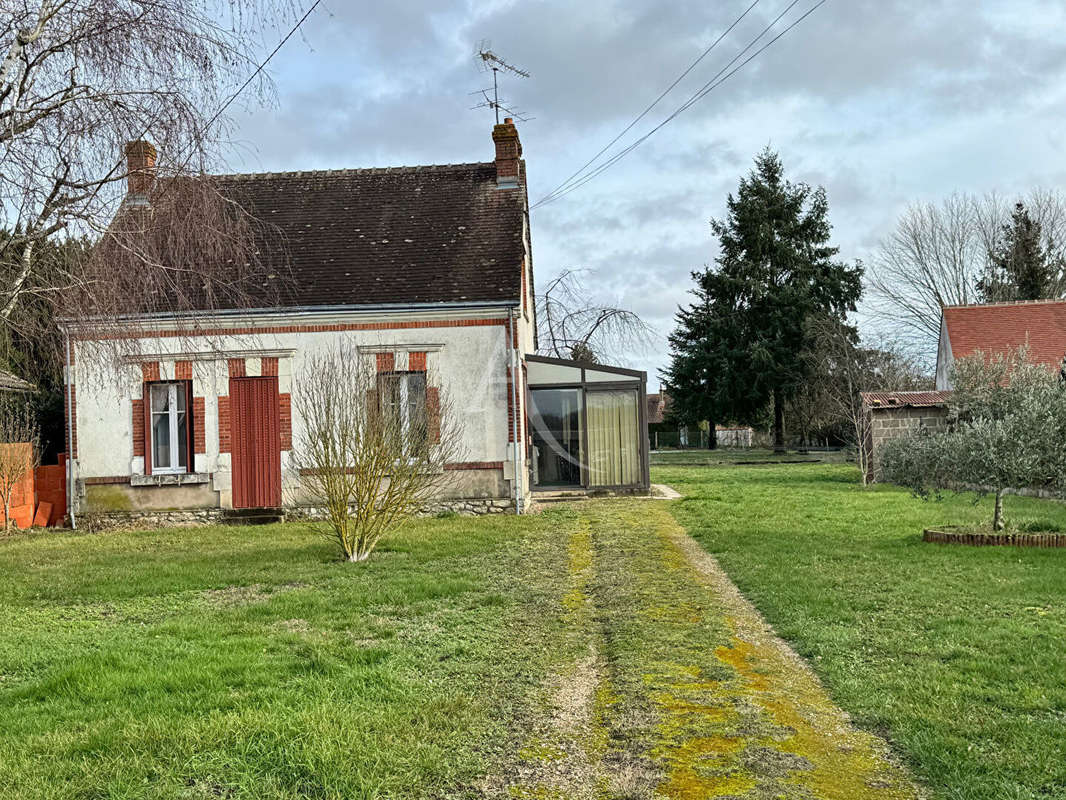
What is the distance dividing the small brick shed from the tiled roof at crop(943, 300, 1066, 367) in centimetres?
589

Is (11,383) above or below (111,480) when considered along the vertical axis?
above

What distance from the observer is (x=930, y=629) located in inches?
267

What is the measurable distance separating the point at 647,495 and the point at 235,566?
10.3 m

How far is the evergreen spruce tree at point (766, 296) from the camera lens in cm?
4184

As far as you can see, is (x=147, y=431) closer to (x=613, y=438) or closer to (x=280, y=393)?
(x=280, y=393)

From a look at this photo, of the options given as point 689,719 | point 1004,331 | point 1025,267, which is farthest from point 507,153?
point 1025,267

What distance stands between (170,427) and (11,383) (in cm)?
456

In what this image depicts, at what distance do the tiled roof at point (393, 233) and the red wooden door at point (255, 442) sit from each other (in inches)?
72.4

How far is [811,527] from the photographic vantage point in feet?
44.9

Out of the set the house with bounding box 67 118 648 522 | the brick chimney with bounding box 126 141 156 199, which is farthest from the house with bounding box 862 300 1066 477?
the brick chimney with bounding box 126 141 156 199

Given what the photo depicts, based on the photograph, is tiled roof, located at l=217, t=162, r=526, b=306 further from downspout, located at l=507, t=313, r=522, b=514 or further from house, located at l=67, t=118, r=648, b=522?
downspout, located at l=507, t=313, r=522, b=514

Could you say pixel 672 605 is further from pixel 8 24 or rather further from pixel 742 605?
pixel 8 24

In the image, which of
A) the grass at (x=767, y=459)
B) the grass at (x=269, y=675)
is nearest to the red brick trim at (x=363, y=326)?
the grass at (x=269, y=675)

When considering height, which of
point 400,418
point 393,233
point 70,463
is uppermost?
point 393,233
